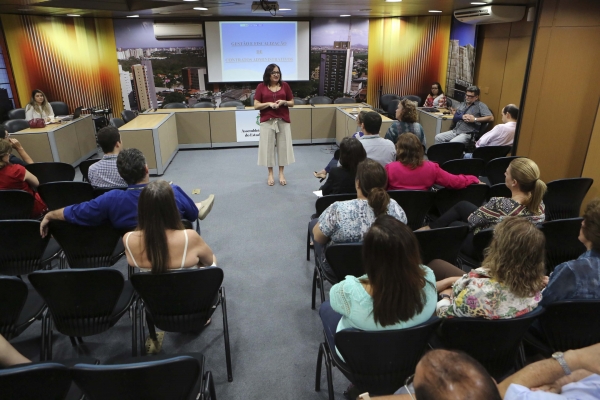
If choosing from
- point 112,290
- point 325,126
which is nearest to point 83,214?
point 112,290

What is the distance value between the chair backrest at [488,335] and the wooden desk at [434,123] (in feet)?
18.5

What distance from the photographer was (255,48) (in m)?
10.2

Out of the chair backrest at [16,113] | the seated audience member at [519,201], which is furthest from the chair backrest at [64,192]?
the chair backrest at [16,113]

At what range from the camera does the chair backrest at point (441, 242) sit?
8.21 ft

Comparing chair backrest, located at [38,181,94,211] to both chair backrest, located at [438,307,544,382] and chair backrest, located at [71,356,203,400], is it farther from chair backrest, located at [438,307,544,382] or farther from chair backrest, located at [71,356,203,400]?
chair backrest, located at [438,307,544,382]

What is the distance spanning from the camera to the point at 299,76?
1066 cm

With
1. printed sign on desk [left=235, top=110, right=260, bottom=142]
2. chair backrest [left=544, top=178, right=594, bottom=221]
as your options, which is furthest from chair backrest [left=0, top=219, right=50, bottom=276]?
printed sign on desk [left=235, top=110, right=260, bottom=142]

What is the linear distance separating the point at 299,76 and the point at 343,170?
7.77 meters

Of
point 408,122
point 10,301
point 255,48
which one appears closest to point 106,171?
point 10,301

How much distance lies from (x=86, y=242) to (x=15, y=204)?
3.43ft

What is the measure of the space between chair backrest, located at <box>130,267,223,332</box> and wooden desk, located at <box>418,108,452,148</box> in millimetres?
5828

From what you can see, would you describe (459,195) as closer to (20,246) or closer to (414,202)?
(414,202)

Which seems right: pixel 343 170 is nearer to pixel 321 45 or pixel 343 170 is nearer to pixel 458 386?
pixel 458 386

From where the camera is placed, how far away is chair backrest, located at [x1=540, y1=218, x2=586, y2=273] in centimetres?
269
